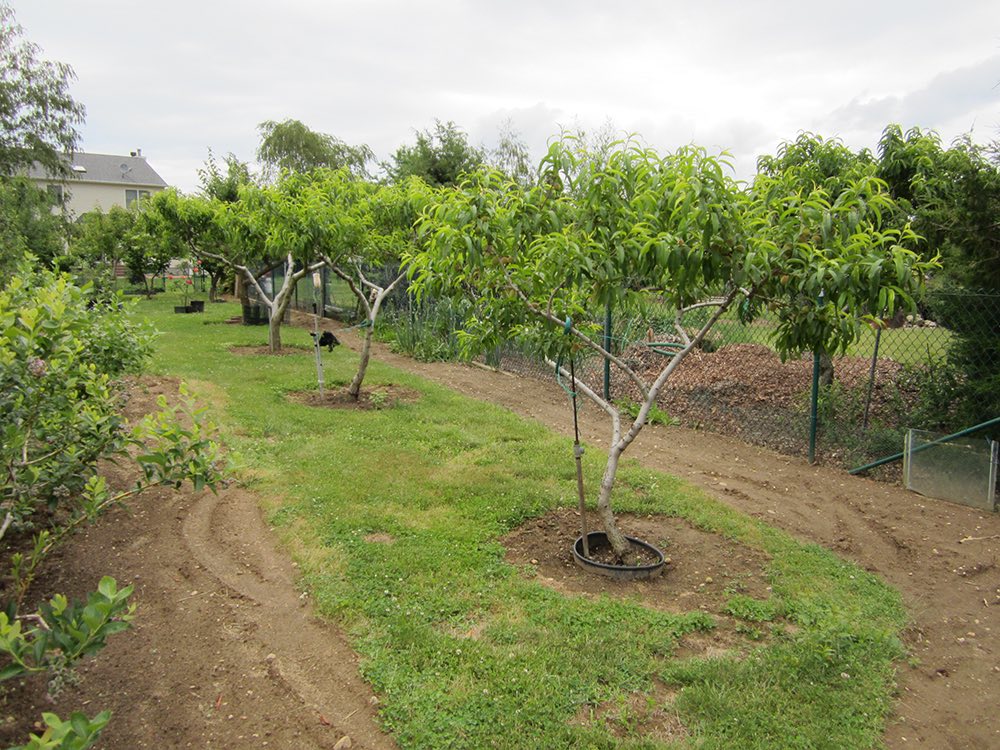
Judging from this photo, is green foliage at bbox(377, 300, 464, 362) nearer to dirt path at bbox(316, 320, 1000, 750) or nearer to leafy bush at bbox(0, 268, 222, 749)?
dirt path at bbox(316, 320, 1000, 750)

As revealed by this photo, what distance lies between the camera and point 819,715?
3.05 meters

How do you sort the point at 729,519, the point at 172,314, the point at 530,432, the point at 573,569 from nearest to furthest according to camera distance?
the point at 573,569
the point at 729,519
the point at 530,432
the point at 172,314

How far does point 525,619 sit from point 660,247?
6.83 ft

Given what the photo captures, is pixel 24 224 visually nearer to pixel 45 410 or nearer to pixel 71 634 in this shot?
pixel 45 410

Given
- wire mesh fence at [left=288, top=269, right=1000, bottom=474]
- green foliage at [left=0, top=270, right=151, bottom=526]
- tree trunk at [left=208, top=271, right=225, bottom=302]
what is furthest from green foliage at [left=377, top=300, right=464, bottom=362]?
tree trunk at [left=208, top=271, right=225, bottom=302]

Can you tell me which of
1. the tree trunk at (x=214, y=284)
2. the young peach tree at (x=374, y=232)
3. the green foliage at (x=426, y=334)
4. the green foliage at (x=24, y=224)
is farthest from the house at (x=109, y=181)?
the young peach tree at (x=374, y=232)

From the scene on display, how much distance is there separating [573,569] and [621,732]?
1.57m

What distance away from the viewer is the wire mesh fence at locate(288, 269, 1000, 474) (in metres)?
6.11

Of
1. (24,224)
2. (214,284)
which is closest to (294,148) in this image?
(214,284)

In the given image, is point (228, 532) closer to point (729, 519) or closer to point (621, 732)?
point (621, 732)

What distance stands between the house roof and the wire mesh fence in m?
50.9

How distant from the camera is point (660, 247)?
11.2 feet

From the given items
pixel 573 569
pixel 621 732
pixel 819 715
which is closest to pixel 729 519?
pixel 573 569

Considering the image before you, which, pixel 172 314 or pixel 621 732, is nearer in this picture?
pixel 621 732
